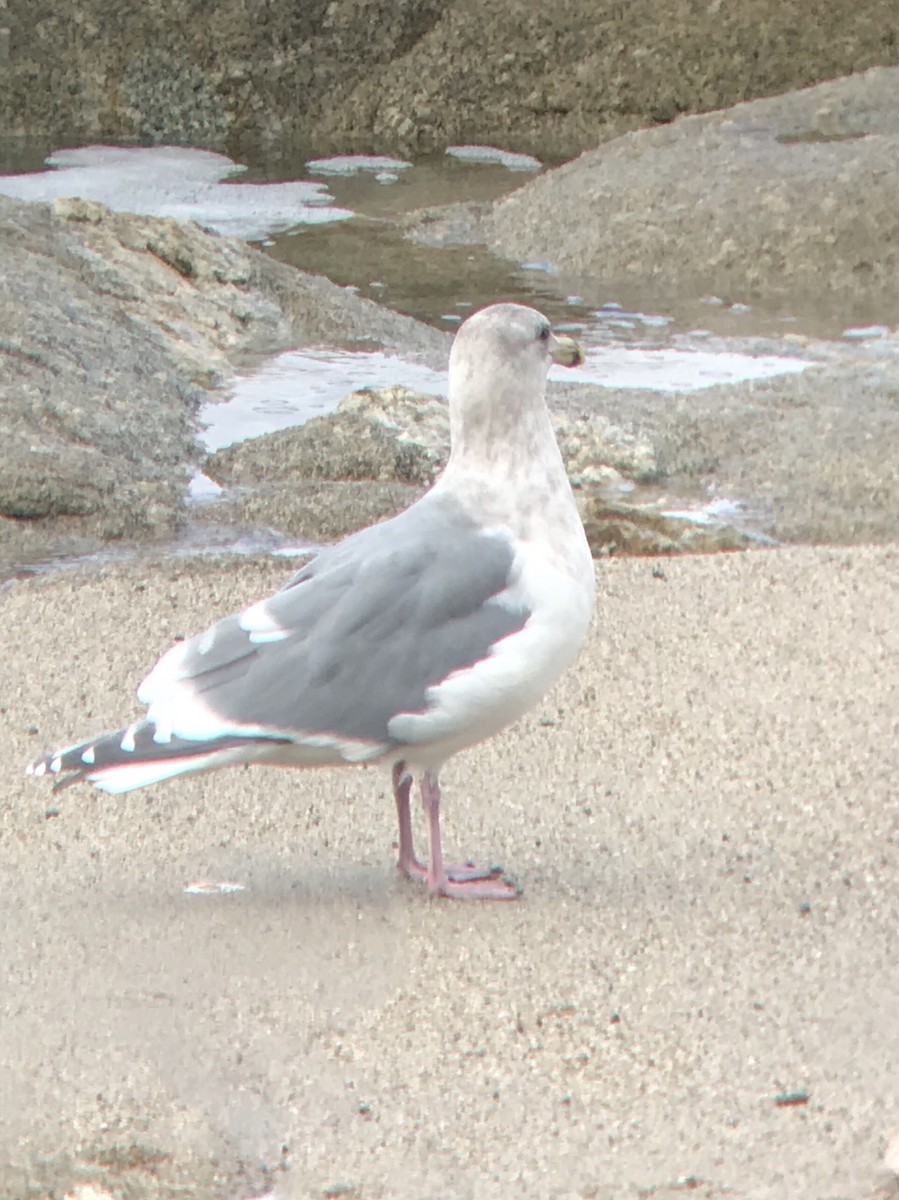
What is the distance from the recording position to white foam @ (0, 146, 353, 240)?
10.6 meters

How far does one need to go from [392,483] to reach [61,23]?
9.66 meters

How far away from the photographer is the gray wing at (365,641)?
9.23ft

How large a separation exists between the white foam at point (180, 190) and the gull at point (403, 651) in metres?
7.34

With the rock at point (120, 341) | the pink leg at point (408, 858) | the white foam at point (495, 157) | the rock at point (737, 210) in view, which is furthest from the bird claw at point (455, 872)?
the white foam at point (495, 157)

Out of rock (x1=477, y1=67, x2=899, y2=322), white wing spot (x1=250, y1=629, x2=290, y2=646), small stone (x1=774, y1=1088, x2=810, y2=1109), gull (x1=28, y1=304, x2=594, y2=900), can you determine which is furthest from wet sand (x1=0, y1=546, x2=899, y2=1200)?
rock (x1=477, y1=67, x2=899, y2=322)

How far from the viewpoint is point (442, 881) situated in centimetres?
298

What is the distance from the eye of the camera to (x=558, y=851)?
127 inches

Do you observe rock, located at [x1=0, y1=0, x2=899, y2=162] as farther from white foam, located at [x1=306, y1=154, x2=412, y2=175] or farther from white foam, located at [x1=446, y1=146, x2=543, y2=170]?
white foam, located at [x1=306, y1=154, x2=412, y2=175]

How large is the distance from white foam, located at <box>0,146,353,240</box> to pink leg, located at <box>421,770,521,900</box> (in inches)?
292

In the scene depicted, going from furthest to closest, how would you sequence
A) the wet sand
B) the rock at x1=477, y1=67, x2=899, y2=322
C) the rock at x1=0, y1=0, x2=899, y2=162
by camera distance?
the rock at x1=0, y1=0, x2=899, y2=162
the rock at x1=477, y1=67, x2=899, y2=322
the wet sand

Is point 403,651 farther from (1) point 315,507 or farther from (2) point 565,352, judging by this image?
(1) point 315,507

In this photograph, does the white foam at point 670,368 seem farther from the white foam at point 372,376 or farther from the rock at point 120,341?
the rock at point 120,341

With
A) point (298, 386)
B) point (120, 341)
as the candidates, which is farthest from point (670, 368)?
point (120, 341)

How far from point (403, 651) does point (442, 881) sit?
42cm
